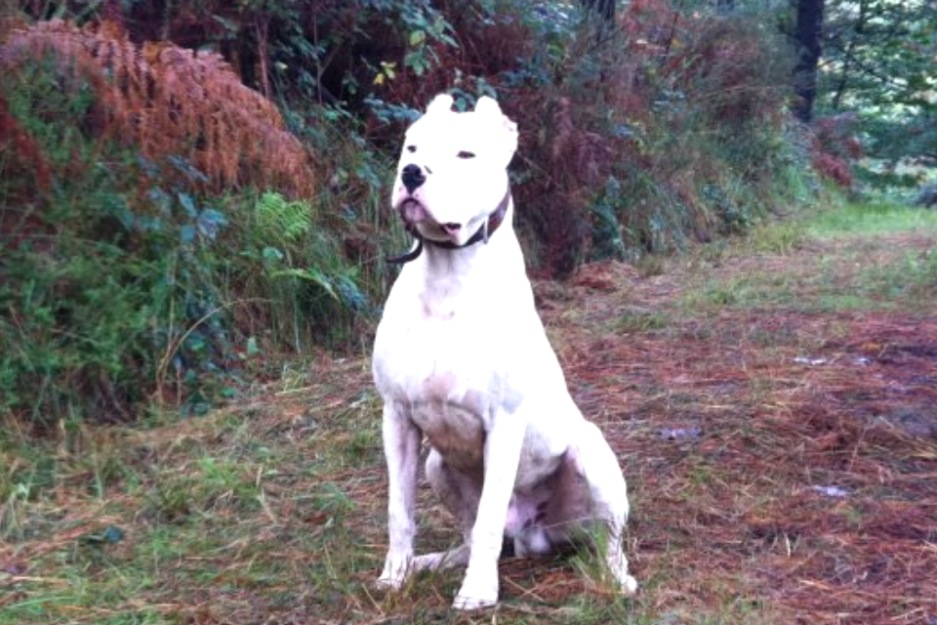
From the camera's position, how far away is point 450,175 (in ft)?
11.2

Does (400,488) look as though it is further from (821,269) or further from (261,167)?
(821,269)

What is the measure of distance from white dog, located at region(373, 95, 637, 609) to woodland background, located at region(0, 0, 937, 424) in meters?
2.10

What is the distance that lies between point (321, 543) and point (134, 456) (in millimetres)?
1199

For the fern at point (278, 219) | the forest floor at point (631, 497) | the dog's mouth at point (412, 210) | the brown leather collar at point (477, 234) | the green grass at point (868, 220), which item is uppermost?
the dog's mouth at point (412, 210)

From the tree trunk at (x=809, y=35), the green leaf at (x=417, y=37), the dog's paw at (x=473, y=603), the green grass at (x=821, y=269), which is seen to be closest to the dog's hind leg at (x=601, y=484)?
the dog's paw at (x=473, y=603)

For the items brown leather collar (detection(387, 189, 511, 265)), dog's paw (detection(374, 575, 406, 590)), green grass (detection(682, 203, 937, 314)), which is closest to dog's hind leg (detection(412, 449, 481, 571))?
dog's paw (detection(374, 575, 406, 590))

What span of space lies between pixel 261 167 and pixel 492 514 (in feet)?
10.3

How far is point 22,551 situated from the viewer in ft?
13.3

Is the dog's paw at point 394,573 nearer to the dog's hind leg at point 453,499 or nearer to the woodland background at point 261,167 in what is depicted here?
the dog's hind leg at point 453,499

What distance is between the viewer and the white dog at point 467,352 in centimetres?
344

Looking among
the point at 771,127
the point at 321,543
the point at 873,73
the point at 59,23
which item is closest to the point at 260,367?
the point at 59,23

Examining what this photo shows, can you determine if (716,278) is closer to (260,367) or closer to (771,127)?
(260,367)

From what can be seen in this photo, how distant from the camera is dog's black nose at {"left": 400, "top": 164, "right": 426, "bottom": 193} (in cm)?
337

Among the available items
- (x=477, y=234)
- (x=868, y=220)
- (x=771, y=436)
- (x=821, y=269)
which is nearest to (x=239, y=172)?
(x=771, y=436)
